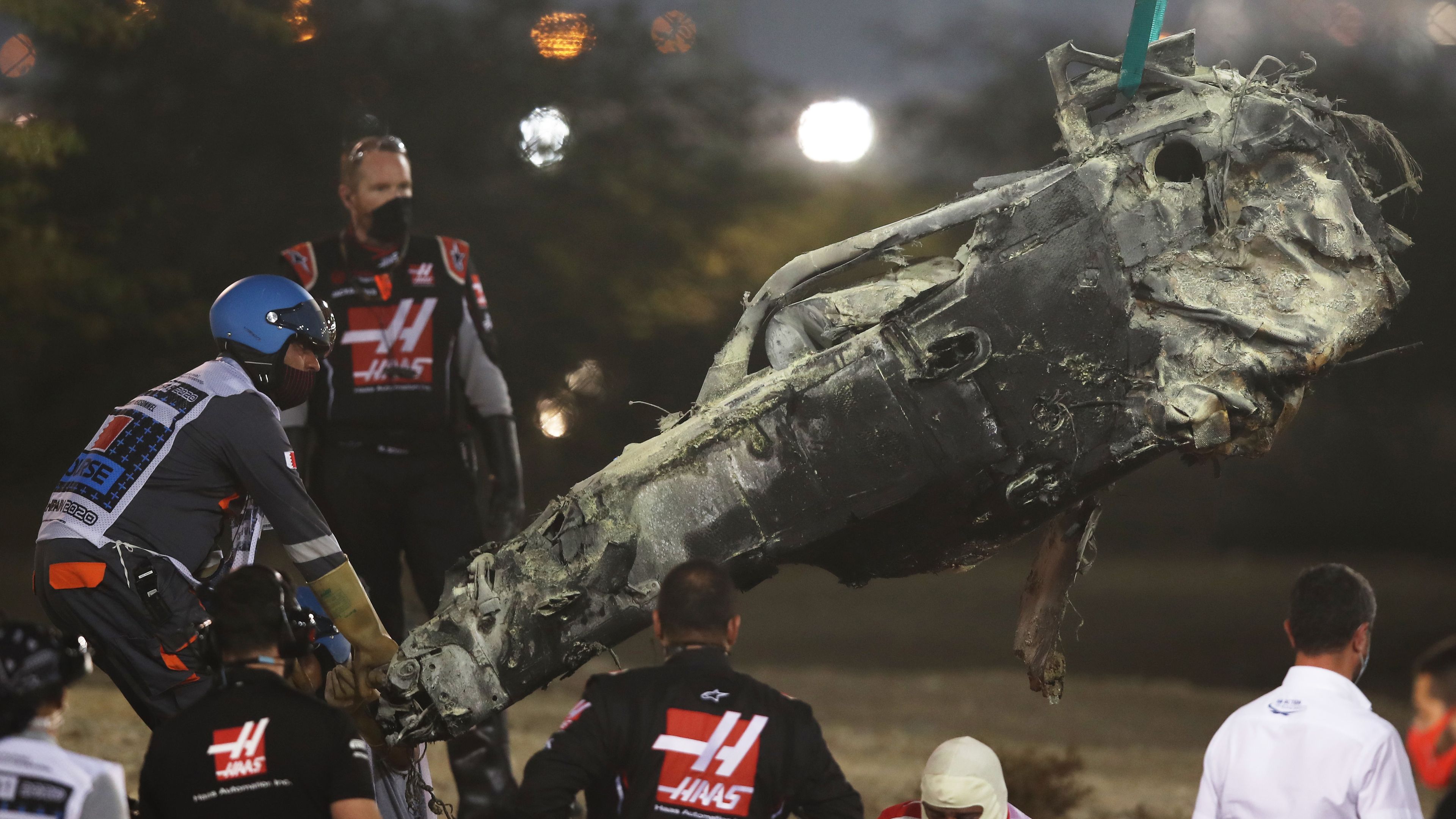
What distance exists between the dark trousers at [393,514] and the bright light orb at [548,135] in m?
6.60

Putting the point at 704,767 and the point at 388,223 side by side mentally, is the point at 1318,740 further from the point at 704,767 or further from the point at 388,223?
the point at 388,223

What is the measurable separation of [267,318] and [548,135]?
8308mm

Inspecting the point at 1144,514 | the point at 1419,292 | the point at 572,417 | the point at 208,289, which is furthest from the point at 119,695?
the point at 1419,292

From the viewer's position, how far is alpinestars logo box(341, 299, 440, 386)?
5.22 meters

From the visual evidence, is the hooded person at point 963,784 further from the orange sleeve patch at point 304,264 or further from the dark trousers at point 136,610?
the orange sleeve patch at point 304,264

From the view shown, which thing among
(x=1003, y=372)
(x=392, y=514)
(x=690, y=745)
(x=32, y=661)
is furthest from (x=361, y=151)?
(x=690, y=745)

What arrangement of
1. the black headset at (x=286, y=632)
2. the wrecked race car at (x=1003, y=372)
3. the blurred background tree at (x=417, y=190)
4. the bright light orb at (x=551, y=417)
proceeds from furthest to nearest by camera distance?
the bright light orb at (x=551, y=417)
the blurred background tree at (x=417, y=190)
the wrecked race car at (x=1003, y=372)
the black headset at (x=286, y=632)

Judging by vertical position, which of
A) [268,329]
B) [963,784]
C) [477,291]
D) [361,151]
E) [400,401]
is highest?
[361,151]

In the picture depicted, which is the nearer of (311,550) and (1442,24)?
(311,550)

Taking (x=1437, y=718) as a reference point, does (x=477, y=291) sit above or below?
above

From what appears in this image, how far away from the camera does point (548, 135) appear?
1173cm

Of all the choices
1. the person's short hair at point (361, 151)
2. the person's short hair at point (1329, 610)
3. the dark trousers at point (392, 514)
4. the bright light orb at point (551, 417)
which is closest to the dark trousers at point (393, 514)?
the dark trousers at point (392, 514)

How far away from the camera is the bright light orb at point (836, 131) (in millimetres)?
11773

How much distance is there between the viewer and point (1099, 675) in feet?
33.9
